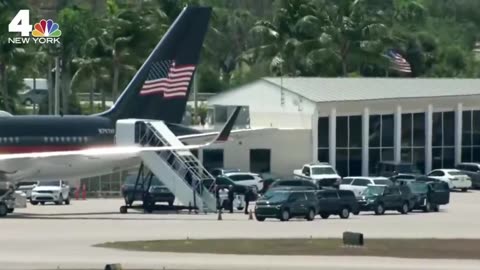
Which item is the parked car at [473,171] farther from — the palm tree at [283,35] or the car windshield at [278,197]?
the car windshield at [278,197]

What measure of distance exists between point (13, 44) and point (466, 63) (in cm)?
4609

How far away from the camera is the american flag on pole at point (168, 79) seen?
243 feet

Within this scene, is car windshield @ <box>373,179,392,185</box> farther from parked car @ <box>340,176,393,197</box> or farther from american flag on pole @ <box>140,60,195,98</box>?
american flag on pole @ <box>140,60,195,98</box>

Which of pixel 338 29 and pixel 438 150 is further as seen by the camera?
pixel 338 29

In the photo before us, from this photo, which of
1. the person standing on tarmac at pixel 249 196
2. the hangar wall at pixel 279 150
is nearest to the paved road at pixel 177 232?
the person standing on tarmac at pixel 249 196

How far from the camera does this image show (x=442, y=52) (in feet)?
432

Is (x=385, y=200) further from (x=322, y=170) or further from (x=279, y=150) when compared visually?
(x=279, y=150)

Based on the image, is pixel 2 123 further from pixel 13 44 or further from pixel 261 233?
pixel 13 44

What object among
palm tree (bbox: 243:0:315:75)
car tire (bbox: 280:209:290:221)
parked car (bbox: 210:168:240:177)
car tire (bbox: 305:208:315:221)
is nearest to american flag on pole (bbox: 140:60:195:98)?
parked car (bbox: 210:168:240:177)

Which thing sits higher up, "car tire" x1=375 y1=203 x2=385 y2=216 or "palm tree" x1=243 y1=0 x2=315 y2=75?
"palm tree" x1=243 y1=0 x2=315 y2=75

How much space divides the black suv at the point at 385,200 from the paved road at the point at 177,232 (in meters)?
0.95

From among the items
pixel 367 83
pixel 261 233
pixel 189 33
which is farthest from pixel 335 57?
pixel 261 233

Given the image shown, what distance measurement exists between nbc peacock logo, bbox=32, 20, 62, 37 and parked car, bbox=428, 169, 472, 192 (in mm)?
26609

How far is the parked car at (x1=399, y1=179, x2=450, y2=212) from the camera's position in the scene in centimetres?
7244
